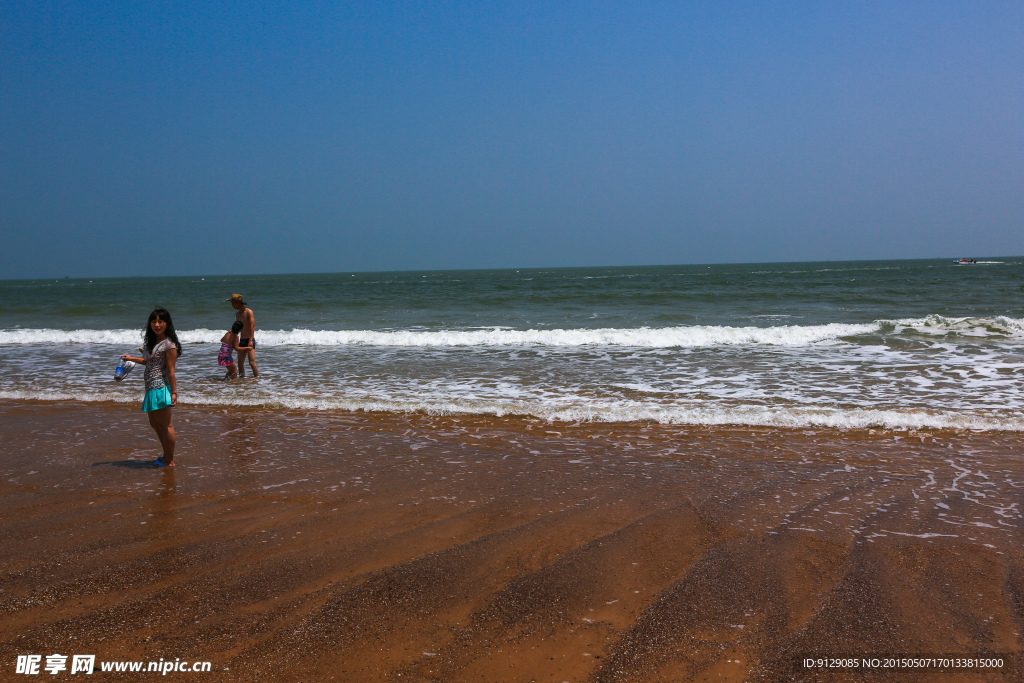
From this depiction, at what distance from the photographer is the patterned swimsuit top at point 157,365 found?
5762mm

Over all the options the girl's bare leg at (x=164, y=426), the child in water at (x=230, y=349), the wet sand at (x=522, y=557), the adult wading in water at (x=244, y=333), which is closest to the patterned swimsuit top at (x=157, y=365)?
the girl's bare leg at (x=164, y=426)

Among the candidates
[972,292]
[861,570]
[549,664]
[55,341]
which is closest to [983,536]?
[861,570]

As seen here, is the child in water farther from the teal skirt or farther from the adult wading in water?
the teal skirt

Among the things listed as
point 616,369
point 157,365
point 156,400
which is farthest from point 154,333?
point 616,369

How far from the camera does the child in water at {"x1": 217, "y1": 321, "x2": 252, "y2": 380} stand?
37.0 ft

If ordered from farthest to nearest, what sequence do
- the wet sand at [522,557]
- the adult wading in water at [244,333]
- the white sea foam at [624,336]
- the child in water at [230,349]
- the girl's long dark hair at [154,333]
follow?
the white sea foam at [624,336] < the adult wading in water at [244,333] < the child in water at [230,349] < the girl's long dark hair at [154,333] < the wet sand at [522,557]

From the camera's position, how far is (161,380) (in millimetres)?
5793

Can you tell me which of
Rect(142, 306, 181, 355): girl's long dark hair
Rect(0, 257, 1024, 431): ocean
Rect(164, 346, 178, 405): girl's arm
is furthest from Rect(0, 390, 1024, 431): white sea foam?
Rect(142, 306, 181, 355): girl's long dark hair

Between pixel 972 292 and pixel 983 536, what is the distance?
36.4 metres

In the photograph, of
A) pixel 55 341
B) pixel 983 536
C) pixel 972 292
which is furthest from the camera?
pixel 972 292

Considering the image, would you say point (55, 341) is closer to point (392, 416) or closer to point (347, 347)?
point (347, 347)

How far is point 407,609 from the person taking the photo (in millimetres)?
3062

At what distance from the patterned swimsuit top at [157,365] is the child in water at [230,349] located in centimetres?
569

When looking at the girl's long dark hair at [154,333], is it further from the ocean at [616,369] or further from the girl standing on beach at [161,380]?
the ocean at [616,369]
